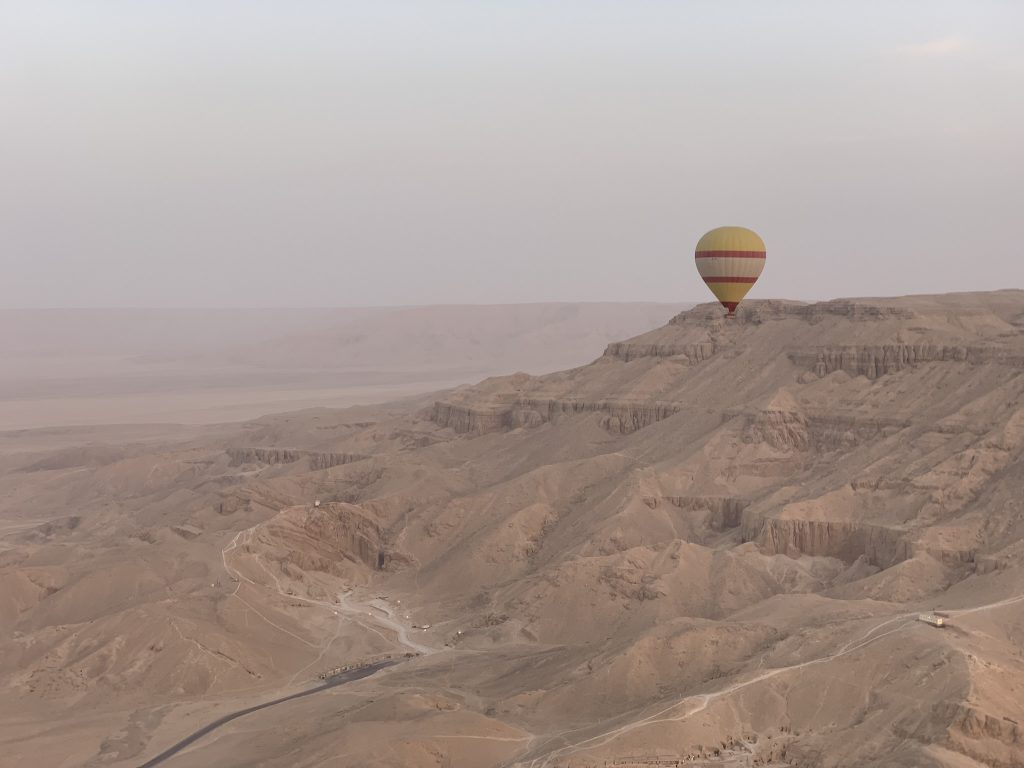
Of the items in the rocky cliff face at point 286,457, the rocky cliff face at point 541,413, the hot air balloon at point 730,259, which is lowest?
the rocky cliff face at point 286,457

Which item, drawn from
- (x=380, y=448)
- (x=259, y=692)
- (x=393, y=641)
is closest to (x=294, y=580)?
(x=393, y=641)

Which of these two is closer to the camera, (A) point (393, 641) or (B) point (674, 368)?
(A) point (393, 641)

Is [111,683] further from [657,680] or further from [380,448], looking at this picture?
[380,448]

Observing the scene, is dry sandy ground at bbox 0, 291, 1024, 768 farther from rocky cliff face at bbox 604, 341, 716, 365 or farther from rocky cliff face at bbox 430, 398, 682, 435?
rocky cliff face at bbox 604, 341, 716, 365

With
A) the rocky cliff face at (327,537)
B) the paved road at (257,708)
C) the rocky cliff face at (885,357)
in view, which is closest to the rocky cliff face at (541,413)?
the rocky cliff face at (885,357)

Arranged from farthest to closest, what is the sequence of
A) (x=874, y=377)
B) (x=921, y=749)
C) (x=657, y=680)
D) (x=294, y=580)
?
(x=874, y=377), (x=294, y=580), (x=657, y=680), (x=921, y=749)

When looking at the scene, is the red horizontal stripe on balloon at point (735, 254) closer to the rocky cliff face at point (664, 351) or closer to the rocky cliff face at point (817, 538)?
the rocky cliff face at point (664, 351)

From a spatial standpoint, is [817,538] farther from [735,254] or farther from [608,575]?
[735,254]
